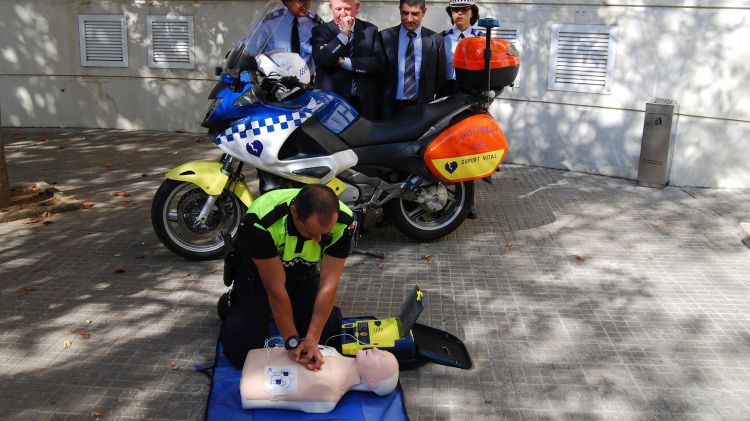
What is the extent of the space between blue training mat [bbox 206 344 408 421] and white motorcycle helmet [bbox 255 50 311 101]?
2.30 meters

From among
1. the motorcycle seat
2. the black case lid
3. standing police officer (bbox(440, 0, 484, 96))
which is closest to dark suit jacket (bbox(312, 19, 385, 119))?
standing police officer (bbox(440, 0, 484, 96))

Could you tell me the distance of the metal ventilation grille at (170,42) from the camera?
10.4m

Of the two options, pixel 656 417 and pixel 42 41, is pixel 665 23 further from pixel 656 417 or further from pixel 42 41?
pixel 42 41

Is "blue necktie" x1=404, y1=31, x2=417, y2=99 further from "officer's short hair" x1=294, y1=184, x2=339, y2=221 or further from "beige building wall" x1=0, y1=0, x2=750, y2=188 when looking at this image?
"officer's short hair" x1=294, y1=184, x2=339, y2=221

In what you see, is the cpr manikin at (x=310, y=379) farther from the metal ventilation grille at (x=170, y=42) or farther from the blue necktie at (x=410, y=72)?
the metal ventilation grille at (x=170, y=42)

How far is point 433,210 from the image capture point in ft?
20.7

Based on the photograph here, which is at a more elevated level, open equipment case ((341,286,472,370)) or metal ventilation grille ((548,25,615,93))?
metal ventilation grille ((548,25,615,93))

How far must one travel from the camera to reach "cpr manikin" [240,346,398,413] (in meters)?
3.77

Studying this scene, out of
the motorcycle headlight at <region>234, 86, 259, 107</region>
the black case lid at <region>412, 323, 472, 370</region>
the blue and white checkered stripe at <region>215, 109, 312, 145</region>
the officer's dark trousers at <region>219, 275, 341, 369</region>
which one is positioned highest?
the motorcycle headlight at <region>234, 86, 259, 107</region>

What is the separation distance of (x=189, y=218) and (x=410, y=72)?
235cm

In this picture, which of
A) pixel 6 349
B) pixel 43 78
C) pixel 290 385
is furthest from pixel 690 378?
pixel 43 78

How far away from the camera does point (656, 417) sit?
12.6 feet

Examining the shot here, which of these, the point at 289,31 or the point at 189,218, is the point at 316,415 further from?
the point at 289,31

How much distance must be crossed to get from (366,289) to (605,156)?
14.0 ft
